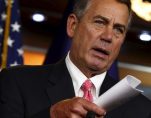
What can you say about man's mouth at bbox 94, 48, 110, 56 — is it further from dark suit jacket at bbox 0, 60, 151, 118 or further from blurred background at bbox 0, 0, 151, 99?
blurred background at bbox 0, 0, 151, 99

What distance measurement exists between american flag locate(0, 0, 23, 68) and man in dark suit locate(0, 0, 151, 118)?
4.16ft

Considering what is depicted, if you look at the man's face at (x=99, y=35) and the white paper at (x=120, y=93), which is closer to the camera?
the white paper at (x=120, y=93)

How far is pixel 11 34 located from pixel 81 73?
144cm

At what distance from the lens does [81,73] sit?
124 centimetres

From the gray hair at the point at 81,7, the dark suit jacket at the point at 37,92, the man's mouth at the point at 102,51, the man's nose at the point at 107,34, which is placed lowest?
the dark suit jacket at the point at 37,92

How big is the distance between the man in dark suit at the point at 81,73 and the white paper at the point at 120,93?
Result: 8.5 inches

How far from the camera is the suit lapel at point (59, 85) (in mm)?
1170

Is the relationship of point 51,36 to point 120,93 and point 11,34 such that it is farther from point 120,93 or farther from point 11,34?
point 120,93

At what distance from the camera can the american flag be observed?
254 centimetres

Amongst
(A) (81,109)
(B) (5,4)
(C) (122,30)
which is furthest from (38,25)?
(A) (81,109)

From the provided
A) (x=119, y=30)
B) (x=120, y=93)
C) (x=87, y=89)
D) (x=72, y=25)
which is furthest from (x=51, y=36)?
(x=120, y=93)

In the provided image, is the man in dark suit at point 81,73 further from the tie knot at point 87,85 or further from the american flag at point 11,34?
the american flag at point 11,34

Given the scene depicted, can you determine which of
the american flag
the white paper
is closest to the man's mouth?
the white paper

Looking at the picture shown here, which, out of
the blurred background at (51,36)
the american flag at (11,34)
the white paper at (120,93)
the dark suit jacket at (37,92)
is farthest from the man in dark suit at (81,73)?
the blurred background at (51,36)
